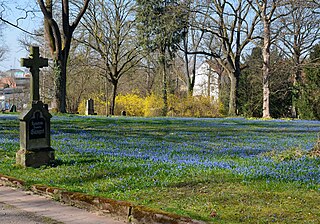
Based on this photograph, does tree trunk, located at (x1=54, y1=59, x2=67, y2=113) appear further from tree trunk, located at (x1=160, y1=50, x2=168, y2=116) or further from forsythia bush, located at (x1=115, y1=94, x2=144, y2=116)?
forsythia bush, located at (x1=115, y1=94, x2=144, y2=116)

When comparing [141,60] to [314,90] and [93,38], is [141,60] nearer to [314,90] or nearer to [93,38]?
[93,38]

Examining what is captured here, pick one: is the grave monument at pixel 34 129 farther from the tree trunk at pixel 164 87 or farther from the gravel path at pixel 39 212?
the tree trunk at pixel 164 87

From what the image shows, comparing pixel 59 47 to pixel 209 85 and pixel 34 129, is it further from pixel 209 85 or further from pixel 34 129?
pixel 209 85

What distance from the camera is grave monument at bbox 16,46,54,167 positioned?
9.34m

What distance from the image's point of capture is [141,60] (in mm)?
50969

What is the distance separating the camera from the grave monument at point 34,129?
9.34 m

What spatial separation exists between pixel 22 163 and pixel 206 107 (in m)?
31.7

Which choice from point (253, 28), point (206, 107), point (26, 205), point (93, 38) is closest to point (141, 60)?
point (93, 38)

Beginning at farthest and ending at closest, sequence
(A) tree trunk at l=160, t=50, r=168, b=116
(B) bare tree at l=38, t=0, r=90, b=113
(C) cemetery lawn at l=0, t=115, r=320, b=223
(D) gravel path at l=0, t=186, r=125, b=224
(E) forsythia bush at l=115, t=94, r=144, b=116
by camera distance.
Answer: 1. (E) forsythia bush at l=115, t=94, r=144, b=116
2. (A) tree trunk at l=160, t=50, r=168, b=116
3. (B) bare tree at l=38, t=0, r=90, b=113
4. (D) gravel path at l=0, t=186, r=125, b=224
5. (C) cemetery lawn at l=0, t=115, r=320, b=223

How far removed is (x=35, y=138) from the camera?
31.2 ft

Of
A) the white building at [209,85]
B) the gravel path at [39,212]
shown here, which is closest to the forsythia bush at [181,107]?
the white building at [209,85]

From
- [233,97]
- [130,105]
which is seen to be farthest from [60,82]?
[130,105]

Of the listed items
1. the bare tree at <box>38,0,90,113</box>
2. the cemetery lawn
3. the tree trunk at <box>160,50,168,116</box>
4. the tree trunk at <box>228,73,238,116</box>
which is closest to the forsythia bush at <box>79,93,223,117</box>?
the tree trunk at <box>160,50,168,116</box>

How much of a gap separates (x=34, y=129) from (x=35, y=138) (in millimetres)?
209
